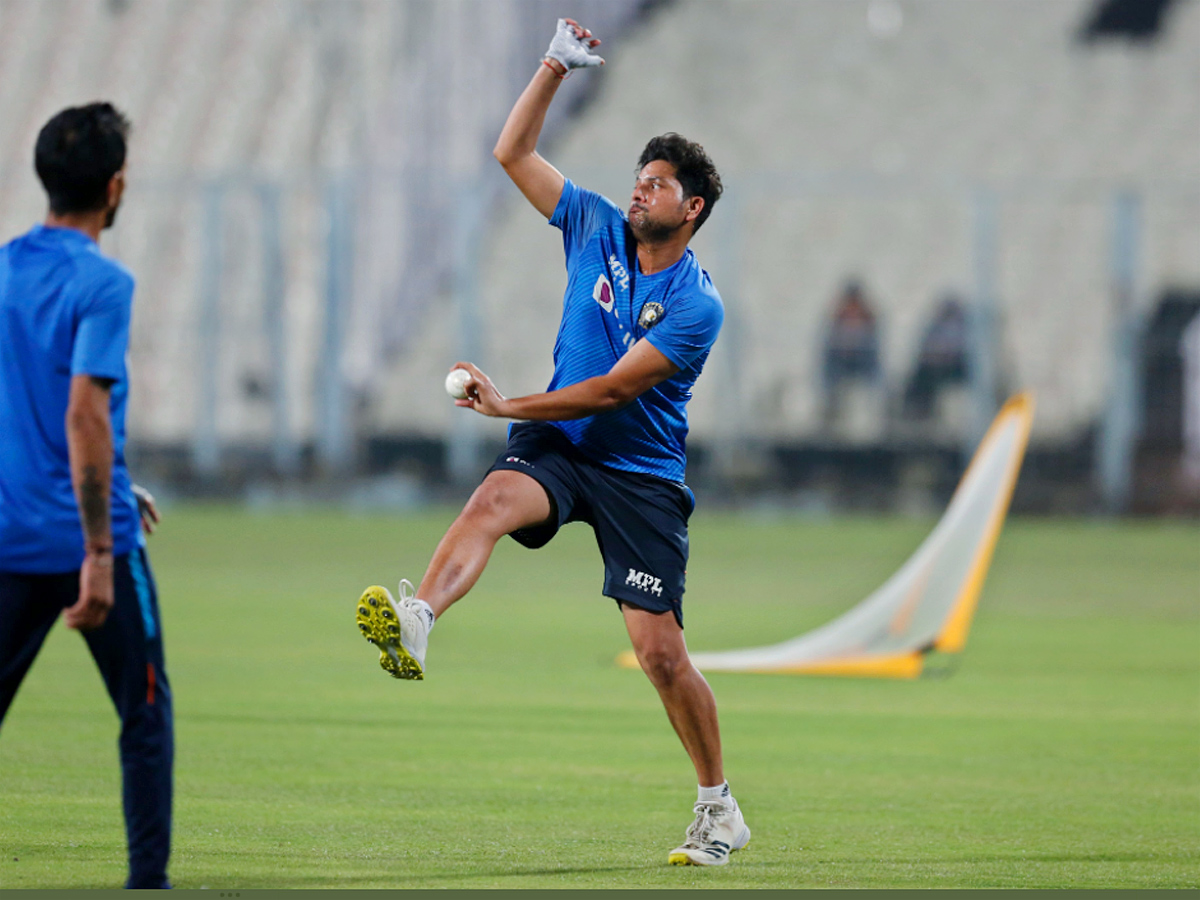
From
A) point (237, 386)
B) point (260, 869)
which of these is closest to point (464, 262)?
point (237, 386)

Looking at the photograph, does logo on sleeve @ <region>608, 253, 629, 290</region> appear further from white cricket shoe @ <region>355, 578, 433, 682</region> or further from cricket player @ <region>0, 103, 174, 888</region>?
cricket player @ <region>0, 103, 174, 888</region>

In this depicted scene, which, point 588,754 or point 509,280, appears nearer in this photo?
point 588,754

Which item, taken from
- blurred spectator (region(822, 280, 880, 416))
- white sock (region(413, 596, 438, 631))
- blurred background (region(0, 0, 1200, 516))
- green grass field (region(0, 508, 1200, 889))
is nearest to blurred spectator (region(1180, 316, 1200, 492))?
blurred background (region(0, 0, 1200, 516))

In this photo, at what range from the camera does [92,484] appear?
164 inches

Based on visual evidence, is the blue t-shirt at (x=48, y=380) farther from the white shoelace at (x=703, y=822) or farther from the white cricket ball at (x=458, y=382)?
the white shoelace at (x=703, y=822)

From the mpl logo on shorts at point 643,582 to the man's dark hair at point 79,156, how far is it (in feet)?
6.99

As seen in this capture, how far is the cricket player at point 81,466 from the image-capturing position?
4.21 meters

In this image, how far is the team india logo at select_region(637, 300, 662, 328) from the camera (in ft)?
19.2

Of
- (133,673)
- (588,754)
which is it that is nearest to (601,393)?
(133,673)

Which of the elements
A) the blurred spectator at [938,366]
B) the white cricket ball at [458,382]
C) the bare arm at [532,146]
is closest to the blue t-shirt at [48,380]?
the white cricket ball at [458,382]

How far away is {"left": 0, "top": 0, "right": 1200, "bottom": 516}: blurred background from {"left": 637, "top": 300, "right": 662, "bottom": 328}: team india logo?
57.0 feet

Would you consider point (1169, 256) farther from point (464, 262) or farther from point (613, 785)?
point (613, 785)

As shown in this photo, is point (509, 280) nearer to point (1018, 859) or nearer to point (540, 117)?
point (540, 117)

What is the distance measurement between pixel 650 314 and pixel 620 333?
0.16 metres
